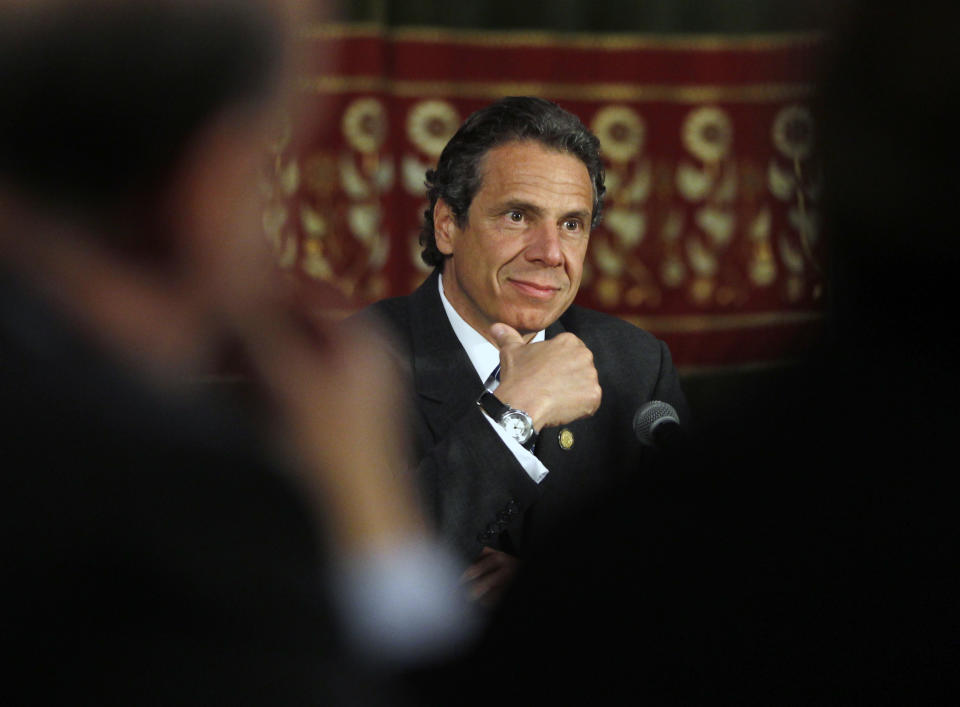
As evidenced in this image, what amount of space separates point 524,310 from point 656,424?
1.15ft

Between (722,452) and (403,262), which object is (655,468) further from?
(403,262)

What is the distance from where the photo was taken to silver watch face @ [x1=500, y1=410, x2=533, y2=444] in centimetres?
116

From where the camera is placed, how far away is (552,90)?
252 cm

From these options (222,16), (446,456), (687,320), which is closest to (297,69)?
(222,16)

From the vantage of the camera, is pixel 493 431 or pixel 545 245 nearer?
pixel 493 431

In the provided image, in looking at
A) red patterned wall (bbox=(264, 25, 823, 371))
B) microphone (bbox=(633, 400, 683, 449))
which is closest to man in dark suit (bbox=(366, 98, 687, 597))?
microphone (bbox=(633, 400, 683, 449))

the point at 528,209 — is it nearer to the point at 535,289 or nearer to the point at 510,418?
the point at 535,289

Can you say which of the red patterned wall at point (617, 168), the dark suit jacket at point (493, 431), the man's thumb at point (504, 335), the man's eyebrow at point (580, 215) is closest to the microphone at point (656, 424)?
the dark suit jacket at point (493, 431)

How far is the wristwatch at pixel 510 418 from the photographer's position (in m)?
1.16

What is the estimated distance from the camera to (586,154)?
1404mm

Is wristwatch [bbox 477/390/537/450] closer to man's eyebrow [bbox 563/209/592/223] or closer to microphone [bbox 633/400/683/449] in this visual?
microphone [bbox 633/400/683/449]

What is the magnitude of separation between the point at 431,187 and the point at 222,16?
1079 millimetres

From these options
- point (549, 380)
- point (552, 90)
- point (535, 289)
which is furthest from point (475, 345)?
point (552, 90)

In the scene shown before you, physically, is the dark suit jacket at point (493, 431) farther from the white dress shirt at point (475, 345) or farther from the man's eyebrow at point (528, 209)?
the man's eyebrow at point (528, 209)
